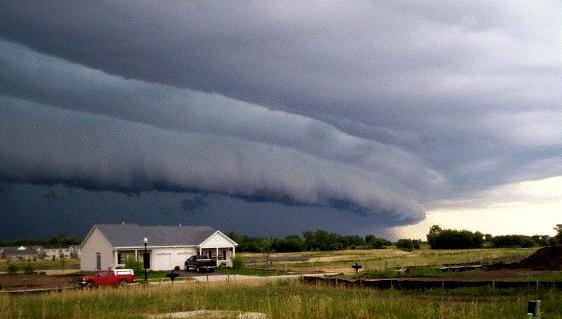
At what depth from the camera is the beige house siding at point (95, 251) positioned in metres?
70.8

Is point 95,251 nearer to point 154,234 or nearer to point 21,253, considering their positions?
point 154,234

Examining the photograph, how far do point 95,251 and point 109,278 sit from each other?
83.7 feet

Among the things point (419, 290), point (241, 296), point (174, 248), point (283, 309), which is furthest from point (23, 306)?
point (174, 248)

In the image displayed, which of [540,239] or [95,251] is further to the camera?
[540,239]

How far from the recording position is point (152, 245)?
7244cm

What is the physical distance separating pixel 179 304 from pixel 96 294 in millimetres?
8432

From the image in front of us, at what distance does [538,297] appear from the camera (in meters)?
28.4

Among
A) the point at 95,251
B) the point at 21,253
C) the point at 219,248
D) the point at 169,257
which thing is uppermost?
the point at 95,251

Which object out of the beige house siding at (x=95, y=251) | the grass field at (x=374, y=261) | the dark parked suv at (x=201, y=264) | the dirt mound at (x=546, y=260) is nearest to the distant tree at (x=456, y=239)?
the grass field at (x=374, y=261)

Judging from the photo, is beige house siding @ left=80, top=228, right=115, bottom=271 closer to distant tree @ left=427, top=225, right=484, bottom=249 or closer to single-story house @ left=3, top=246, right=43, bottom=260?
distant tree @ left=427, top=225, right=484, bottom=249

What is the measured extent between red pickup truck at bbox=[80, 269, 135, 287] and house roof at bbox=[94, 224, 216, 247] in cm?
2028

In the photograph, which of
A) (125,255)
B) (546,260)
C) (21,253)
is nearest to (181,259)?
(125,255)

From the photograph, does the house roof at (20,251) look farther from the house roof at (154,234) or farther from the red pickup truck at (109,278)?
the red pickup truck at (109,278)

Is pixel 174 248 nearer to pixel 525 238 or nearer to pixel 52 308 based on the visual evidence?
pixel 52 308
